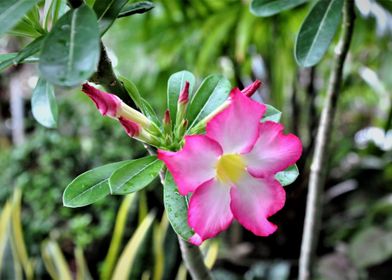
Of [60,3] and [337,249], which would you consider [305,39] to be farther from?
[337,249]

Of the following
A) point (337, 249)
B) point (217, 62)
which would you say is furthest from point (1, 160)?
point (337, 249)

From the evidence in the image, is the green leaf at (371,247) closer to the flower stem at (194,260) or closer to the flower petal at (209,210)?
the flower stem at (194,260)

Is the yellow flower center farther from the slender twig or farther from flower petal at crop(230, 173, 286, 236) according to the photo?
the slender twig


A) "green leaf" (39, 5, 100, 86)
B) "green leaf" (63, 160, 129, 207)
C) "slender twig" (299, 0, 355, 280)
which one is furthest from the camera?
"slender twig" (299, 0, 355, 280)

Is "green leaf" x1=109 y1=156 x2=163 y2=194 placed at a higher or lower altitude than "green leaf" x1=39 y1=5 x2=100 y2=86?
lower

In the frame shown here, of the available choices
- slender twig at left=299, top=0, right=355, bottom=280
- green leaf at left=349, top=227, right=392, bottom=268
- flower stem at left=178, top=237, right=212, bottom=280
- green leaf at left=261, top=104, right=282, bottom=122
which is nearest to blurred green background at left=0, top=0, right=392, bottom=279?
green leaf at left=349, top=227, right=392, bottom=268

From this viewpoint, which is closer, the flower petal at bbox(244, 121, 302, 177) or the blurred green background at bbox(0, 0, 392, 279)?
the flower petal at bbox(244, 121, 302, 177)
